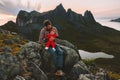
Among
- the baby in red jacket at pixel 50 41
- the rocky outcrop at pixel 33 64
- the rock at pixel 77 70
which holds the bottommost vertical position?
the rock at pixel 77 70

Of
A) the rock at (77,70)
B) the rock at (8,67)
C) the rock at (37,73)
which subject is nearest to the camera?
the rock at (8,67)

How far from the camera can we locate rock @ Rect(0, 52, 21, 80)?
1898 cm

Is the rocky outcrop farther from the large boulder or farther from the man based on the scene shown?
the man

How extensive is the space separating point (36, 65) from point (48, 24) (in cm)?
298

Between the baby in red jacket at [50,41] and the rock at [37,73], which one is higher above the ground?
the baby in red jacket at [50,41]

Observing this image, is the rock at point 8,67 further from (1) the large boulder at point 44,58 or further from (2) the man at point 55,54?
(2) the man at point 55,54

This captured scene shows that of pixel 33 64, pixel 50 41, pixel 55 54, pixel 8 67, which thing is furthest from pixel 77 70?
pixel 8 67

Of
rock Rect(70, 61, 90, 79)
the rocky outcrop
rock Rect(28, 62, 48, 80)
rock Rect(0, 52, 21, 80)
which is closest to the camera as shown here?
rock Rect(0, 52, 21, 80)

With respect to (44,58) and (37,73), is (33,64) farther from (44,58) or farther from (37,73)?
(44,58)

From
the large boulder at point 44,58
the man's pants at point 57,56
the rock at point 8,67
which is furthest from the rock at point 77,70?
the rock at point 8,67

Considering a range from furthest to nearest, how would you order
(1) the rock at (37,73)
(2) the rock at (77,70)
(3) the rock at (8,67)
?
(2) the rock at (77,70)
(1) the rock at (37,73)
(3) the rock at (8,67)

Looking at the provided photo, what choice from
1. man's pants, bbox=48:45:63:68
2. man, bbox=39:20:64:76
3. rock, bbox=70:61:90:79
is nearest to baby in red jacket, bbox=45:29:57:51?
man, bbox=39:20:64:76

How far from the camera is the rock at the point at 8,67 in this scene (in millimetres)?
18984

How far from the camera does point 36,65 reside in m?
21.1
